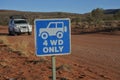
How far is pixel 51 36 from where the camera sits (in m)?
6.03

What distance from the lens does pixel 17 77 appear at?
11992 mm

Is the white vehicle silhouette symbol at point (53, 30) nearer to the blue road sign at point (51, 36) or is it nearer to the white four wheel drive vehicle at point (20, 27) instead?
the blue road sign at point (51, 36)

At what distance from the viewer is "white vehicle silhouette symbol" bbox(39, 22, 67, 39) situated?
6.00m

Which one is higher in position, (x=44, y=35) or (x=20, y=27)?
(x=44, y=35)

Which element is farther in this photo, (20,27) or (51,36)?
(20,27)

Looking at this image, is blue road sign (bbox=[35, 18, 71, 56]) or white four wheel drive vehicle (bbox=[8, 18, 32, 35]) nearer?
blue road sign (bbox=[35, 18, 71, 56])

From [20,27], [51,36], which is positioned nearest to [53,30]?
[51,36]

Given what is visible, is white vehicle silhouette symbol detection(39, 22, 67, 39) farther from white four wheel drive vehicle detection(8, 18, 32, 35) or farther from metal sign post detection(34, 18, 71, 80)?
white four wheel drive vehicle detection(8, 18, 32, 35)

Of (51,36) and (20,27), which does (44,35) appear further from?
A: (20,27)

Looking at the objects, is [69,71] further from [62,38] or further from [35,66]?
[62,38]

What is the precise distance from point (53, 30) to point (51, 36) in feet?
0.32

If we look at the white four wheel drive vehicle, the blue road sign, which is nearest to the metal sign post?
the blue road sign

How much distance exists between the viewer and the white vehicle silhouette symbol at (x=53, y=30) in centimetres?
600

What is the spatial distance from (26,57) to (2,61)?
1.72m
